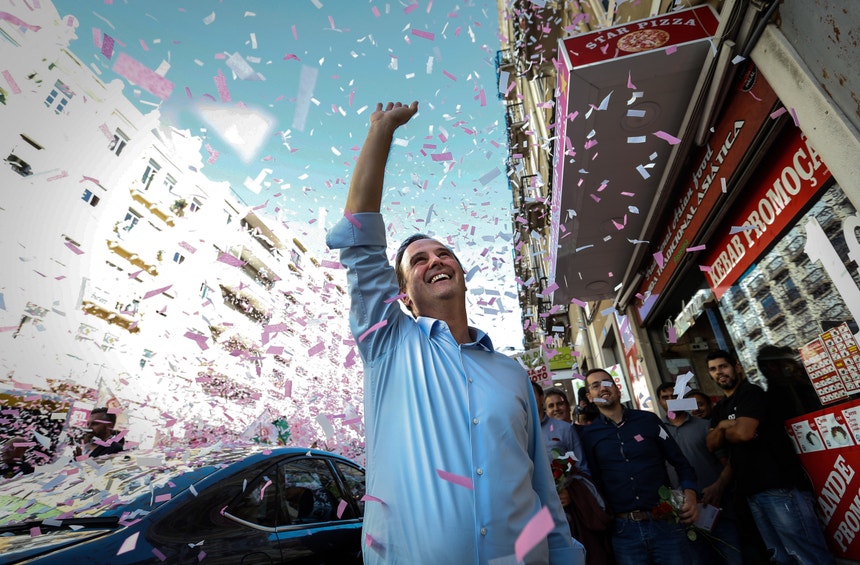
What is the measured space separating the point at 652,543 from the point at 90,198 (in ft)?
100

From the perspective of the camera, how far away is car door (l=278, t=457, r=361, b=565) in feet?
8.96

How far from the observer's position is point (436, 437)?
4.10 feet

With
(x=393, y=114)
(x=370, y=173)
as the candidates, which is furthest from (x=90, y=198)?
(x=370, y=173)

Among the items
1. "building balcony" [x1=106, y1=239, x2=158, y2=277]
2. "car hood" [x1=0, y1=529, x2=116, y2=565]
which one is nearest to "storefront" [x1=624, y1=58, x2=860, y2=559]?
"car hood" [x1=0, y1=529, x2=116, y2=565]

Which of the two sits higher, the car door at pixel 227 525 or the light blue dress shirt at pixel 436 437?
the light blue dress shirt at pixel 436 437

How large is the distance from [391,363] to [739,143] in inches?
180

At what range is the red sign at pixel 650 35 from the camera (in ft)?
13.5

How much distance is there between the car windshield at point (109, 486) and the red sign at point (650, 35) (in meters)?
4.66

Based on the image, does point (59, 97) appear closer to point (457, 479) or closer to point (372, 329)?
point (372, 329)

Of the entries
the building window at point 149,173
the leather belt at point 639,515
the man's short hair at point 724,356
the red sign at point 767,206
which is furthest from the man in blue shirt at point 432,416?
the building window at point 149,173

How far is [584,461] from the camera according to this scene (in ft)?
13.4

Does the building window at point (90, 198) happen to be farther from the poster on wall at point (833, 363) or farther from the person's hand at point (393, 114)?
the poster on wall at point (833, 363)

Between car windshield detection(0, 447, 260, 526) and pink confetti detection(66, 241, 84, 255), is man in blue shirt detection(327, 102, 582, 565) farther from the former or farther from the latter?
pink confetti detection(66, 241, 84, 255)

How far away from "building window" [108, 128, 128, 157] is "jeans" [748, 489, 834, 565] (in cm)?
3316
